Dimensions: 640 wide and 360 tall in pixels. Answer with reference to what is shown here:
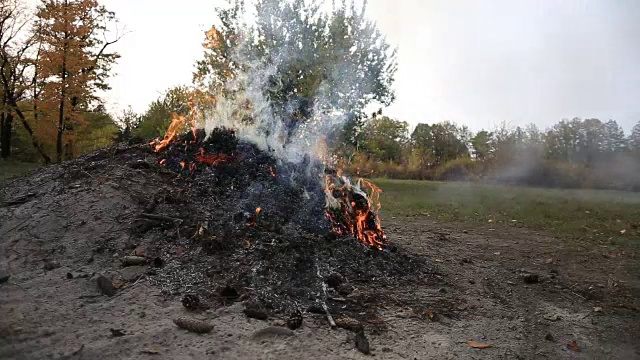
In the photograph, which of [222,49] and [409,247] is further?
[222,49]

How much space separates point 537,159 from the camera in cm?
2298

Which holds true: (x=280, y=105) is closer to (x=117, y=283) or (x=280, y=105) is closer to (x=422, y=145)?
(x=117, y=283)

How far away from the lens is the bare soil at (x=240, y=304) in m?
3.56

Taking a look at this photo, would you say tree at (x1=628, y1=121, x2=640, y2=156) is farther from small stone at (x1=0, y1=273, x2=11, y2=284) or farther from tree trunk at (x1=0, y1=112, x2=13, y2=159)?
tree trunk at (x1=0, y1=112, x2=13, y2=159)

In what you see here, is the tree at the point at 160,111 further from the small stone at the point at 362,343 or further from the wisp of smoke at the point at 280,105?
the small stone at the point at 362,343

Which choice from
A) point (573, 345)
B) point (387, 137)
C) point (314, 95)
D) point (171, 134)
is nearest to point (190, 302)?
point (573, 345)

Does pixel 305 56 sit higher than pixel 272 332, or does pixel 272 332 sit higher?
pixel 305 56

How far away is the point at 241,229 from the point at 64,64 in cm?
1513

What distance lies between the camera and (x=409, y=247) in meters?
7.36

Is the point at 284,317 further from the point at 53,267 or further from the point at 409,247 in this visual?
the point at 409,247

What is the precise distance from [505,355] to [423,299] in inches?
47.5

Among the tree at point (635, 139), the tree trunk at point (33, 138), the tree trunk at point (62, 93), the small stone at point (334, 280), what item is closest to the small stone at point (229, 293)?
the small stone at point (334, 280)

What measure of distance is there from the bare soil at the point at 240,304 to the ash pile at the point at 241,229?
0.06 metres

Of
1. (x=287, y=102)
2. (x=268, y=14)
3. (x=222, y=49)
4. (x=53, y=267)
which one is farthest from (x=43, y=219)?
(x=268, y=14)
